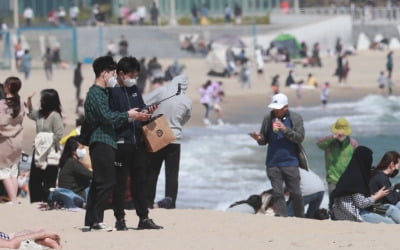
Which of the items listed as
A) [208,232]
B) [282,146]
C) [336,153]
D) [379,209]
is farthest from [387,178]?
[208,232]

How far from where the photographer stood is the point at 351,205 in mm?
11758

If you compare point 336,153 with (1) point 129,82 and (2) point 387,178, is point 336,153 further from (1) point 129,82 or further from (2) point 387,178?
(1) point 129,82

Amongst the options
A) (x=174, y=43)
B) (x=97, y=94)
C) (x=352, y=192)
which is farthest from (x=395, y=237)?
(x=174, y=43)

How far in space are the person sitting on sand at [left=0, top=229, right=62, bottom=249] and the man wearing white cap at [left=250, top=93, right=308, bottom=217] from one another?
341 centimetres

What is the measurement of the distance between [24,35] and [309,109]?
13782mm

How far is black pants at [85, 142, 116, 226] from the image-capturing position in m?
10.5

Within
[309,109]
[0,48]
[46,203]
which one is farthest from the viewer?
[0,48]

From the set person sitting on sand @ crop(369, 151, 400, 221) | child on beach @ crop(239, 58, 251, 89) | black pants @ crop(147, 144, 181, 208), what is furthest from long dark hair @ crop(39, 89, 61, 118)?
child on beach @ crop(239, 58, 251, 89)

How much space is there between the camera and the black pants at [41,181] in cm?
1352

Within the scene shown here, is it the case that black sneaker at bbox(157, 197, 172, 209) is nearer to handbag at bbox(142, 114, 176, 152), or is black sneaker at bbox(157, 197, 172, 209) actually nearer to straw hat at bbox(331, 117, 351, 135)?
straw hat at bbox(331, 117, 351, 135)

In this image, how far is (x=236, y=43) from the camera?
54469mm

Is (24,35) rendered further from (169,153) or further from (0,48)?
(169,153)

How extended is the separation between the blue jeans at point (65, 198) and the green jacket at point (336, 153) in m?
2.53

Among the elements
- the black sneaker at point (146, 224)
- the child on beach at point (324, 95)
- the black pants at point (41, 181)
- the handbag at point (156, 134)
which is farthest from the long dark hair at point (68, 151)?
the child on beach at point (324, 95)
